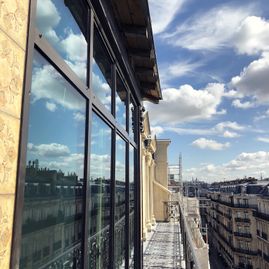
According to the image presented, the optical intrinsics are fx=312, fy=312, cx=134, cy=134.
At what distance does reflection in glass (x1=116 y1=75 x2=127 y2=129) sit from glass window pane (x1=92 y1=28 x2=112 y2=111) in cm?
36

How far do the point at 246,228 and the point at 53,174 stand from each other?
122 feet

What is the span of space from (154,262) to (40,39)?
6.43 m

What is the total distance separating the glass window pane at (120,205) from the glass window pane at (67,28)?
1.08 metres

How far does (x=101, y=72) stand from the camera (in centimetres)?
205

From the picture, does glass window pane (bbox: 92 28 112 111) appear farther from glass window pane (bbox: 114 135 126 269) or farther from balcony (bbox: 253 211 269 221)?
balcony (bbox: 253 211 269 221)

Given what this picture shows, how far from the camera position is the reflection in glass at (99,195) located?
5.61 feet

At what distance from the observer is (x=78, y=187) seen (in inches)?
57.6

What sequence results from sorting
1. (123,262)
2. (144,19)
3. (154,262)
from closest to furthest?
1. (144,19)
2. (123,262)
3. (154,262)

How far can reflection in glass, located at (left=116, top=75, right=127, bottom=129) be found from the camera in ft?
8.66

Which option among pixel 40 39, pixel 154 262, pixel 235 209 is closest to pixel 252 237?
pixel 235 209

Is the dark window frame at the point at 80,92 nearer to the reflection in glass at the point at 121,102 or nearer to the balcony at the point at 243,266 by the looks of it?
the reflection in glass at the point at 121,102

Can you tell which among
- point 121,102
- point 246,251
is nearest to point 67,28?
point 121,102

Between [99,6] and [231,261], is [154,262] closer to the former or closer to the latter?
[99,6]

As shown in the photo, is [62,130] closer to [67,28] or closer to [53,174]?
[53,174]
